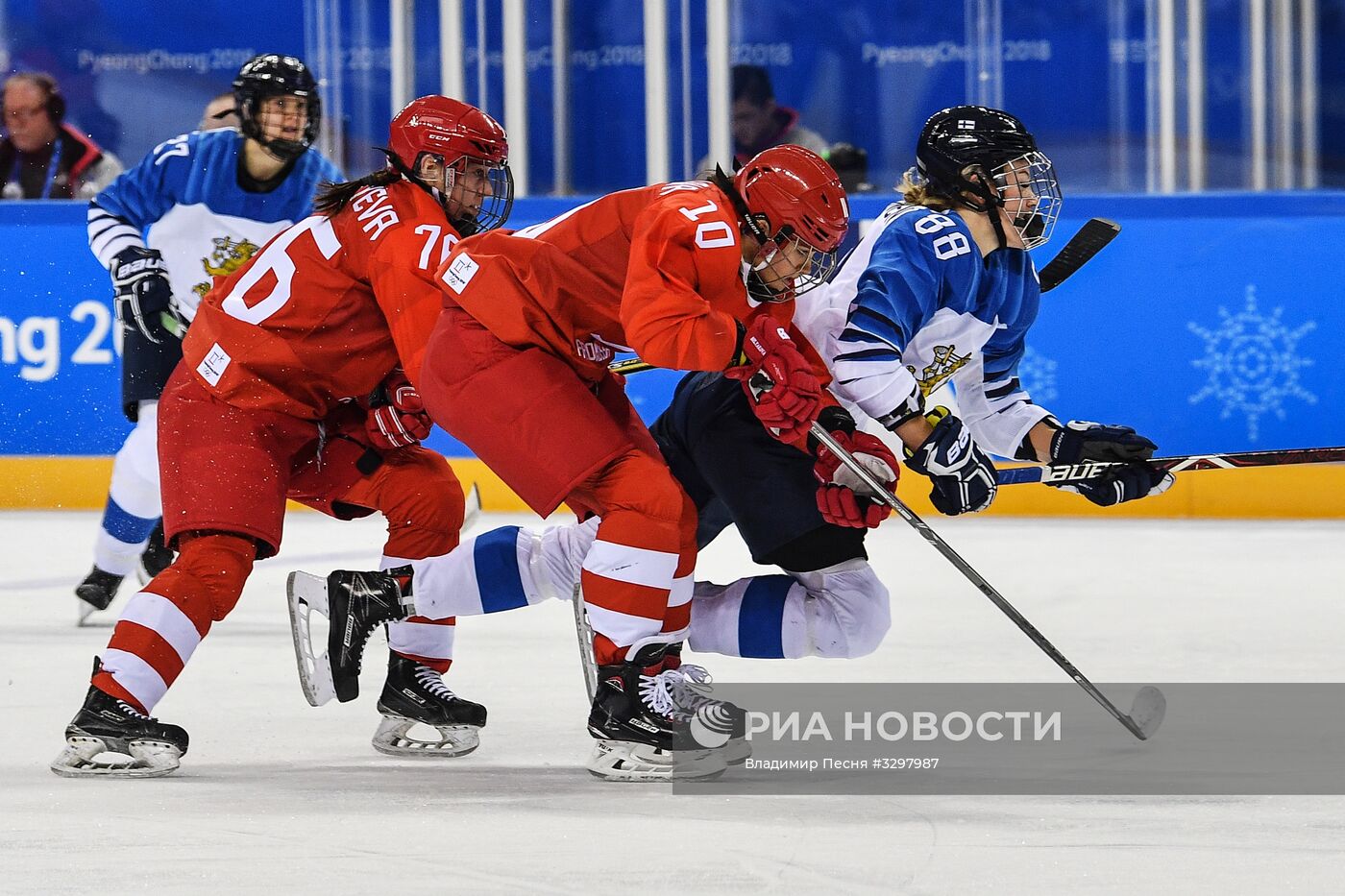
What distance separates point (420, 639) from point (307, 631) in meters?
0.19

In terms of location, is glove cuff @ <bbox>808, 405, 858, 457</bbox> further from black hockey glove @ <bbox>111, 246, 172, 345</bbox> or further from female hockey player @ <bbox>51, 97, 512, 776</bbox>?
black hockey glove @ <bbox>111, 246, 172, 345</bbox>

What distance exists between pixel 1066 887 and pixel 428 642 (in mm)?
1300

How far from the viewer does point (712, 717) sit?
9.14 ft

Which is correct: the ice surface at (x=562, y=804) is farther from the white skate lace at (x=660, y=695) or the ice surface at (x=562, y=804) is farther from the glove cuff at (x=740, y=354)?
the glove cuff at (x=740, y=354)

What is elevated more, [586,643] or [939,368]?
[939,368]

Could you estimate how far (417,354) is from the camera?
2922 millimetres

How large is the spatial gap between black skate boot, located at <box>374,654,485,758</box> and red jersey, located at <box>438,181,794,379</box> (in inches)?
22.4

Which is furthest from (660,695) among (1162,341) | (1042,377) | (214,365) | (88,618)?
(1162,341)

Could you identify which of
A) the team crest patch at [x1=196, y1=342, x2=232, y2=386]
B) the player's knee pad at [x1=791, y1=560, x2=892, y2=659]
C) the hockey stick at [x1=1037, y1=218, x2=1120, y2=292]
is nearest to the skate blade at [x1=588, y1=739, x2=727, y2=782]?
the player's knee pad at [x1=791, y1=560, x2=892, y2=659]

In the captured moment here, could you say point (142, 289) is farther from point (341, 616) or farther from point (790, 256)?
point (790, 256)

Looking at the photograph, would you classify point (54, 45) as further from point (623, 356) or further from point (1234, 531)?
point (1234, 531)

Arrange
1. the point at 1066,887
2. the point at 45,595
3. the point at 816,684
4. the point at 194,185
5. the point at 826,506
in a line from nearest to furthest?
the point at 1066,887 < the point at 826,506 < the point at 816,684 < the point at 194,185 < the point at 45,595

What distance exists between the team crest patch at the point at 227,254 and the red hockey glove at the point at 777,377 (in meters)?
1.99

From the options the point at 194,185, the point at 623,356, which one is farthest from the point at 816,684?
the point at 623,356
